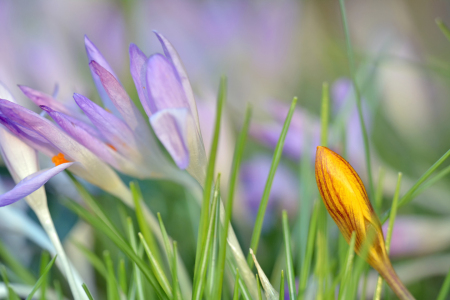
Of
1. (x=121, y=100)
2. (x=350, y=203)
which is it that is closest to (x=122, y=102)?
(x=121, y=100)

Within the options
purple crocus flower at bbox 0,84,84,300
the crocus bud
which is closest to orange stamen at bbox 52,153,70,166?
purple crocus flower at bbox 0,84,84,300

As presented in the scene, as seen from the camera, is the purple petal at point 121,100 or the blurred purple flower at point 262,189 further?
the blurred purple flower at point 262,189

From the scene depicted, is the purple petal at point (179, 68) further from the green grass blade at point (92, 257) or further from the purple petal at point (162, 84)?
the green grass blade at point (92, 257)

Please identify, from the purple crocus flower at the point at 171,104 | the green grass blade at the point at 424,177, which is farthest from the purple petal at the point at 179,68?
the green grass blade at the point at 424,177

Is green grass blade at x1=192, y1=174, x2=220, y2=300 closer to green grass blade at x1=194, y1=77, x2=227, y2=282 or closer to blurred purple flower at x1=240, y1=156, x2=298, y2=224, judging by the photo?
green grass blade at x1=194, y1=77, x2=227, y2=282

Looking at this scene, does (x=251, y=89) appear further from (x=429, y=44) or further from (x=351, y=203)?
(x=351, y=203)
